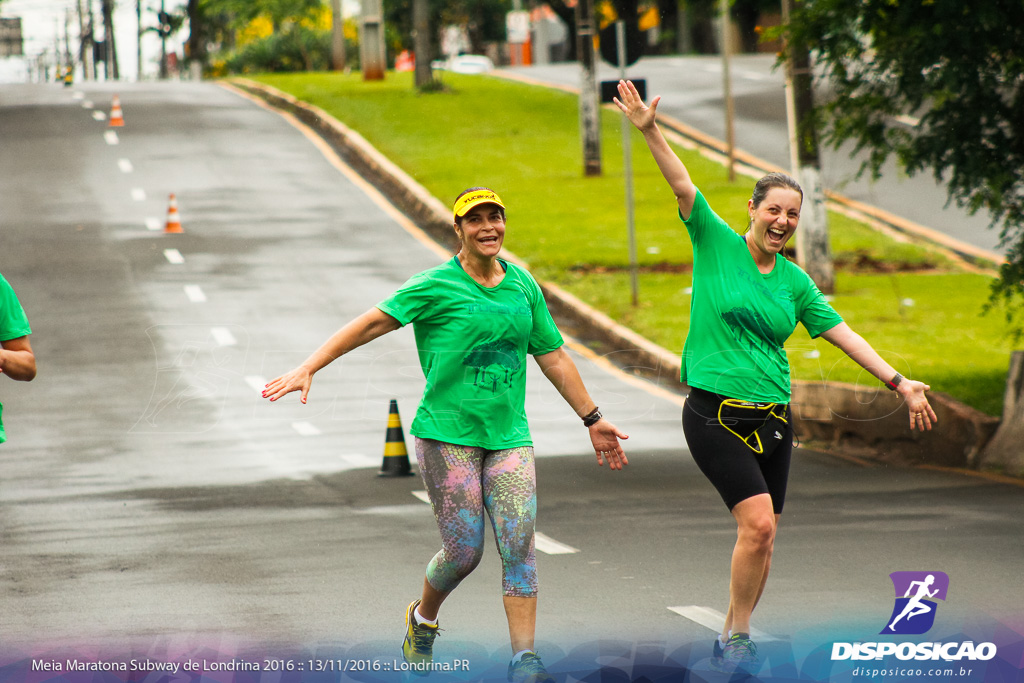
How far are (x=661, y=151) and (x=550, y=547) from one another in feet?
10.6

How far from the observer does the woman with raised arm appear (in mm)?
5754

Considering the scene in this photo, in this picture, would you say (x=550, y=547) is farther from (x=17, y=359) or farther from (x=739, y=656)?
(x=17, y=359)

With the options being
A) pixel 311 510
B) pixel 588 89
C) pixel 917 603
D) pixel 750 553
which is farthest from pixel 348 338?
pixel 588 89

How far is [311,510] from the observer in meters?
9.77

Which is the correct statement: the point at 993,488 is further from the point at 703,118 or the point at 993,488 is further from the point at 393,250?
the point at 703,118

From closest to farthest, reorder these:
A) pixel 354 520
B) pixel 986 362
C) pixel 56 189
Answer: pixel 354 520
pixel 986 362
pixel 56 189

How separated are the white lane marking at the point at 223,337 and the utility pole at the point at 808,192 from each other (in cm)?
660

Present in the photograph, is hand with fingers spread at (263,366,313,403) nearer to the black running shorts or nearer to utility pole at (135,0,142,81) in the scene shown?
the black running shorts

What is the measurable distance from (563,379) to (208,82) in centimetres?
4360

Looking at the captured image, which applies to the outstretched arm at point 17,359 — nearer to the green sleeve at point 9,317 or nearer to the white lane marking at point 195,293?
the green sleeve at point 9,317

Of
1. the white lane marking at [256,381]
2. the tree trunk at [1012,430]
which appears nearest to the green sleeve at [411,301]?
the tree trunk at [1012,430]

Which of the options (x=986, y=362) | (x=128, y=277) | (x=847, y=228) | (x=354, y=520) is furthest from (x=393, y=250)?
(x=354, y=520)

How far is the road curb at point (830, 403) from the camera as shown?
11273 mm

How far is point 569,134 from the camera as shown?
3306 cm
